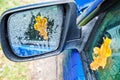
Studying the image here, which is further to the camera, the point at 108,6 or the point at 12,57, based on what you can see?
the point at 12,57

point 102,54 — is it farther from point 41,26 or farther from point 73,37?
point 41,26

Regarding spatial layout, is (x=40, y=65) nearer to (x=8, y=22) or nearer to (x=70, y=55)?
(x=70, y=55)

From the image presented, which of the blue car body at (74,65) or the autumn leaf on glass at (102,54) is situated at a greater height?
the autumn leaf on glass at (102,54)

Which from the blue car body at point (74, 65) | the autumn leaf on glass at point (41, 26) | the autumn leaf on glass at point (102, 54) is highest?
the autumn leaf on glass at point (41, 26)

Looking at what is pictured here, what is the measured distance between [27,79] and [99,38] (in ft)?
7.32

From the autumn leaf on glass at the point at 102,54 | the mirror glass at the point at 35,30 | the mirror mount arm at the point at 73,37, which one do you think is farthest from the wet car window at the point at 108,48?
the mirror glass at the point at 35,30

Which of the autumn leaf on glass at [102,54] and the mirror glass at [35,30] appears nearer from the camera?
the autumn leaf on glass at [102,54]

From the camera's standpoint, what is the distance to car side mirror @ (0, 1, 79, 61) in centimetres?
159

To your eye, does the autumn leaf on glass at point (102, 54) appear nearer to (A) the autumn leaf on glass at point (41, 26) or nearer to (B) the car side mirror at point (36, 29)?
(B) the car side mirror at point (36, 29)

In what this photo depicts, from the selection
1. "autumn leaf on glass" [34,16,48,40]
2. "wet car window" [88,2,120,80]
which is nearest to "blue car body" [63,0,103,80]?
"wet car window" [88,2,120,80]

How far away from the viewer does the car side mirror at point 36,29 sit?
1.59 metres

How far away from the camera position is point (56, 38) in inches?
66.4

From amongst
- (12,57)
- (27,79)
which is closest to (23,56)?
(12,57)

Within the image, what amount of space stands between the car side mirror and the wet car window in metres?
0.16
